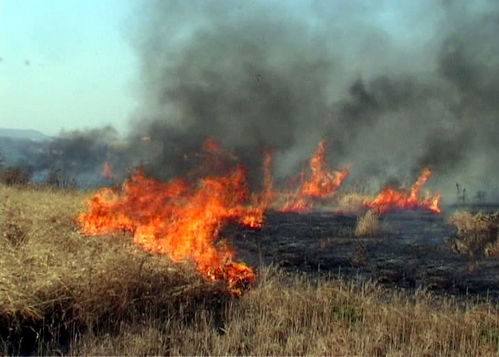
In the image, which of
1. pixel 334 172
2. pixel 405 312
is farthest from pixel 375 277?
pixel 334 172

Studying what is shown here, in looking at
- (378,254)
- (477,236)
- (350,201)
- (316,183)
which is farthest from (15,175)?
(477,236)

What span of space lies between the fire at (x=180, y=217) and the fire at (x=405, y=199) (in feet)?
25.3

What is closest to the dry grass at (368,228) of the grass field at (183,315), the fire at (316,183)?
the fire at (316,183)

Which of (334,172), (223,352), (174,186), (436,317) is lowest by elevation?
(223,352)

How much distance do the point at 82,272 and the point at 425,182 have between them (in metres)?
19.5

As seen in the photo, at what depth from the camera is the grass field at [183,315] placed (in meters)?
6.01

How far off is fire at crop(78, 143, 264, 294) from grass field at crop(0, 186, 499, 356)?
38cm

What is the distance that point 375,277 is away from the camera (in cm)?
1011

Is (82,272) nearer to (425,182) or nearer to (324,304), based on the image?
(324,304)

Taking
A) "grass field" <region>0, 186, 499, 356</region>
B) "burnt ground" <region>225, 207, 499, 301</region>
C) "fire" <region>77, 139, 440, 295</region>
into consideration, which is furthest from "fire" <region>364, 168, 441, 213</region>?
"grass field" <region>0, 186, 499, 356</region>

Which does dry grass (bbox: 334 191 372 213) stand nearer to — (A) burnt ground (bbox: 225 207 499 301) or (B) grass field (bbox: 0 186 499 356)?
(A) burnt ground (bbox: 225 207 499 301)

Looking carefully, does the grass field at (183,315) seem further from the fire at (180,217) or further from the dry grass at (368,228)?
the dry grass at (368,228)

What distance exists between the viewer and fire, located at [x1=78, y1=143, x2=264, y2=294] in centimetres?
785

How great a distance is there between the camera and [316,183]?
2114 centimetres
